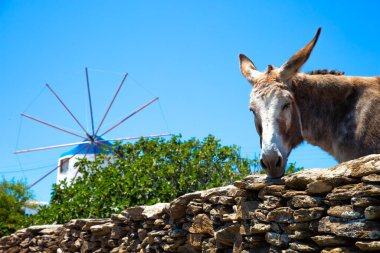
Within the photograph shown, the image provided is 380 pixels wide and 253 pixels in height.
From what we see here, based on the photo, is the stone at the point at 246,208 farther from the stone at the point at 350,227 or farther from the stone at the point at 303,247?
the stone at the point at 350,227

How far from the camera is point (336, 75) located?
5.22 meters

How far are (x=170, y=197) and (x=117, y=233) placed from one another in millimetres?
2010

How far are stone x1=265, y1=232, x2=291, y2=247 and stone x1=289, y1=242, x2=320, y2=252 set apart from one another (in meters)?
0.10

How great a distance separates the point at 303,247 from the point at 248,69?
218cm

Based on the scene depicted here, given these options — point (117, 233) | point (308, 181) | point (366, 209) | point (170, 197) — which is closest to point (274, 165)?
point (308, 181)

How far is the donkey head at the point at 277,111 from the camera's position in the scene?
4.08 m

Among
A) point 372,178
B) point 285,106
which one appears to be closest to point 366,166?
point 372,178

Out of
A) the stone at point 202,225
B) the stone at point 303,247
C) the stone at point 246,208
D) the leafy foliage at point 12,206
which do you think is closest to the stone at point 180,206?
the stone at point 202,225

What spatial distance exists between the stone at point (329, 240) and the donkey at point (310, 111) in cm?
78

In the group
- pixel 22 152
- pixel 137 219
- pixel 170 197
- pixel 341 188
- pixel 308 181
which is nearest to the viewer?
pixel 341 188

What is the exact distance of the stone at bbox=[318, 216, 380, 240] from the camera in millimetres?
3166

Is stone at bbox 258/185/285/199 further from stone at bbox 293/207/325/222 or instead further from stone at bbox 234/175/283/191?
stone at bbox 293/207/325/222

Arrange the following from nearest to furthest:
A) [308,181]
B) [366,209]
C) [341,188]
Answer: [366,209], [341,188], [308,181]

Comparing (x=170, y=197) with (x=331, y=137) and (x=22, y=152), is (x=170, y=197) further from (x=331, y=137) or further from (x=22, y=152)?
(x=22, y=152)
